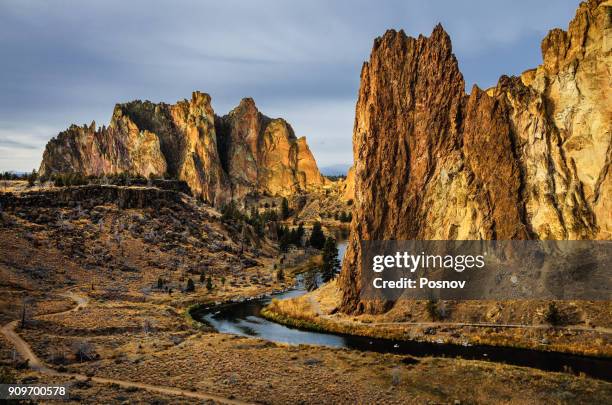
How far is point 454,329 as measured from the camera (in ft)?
228

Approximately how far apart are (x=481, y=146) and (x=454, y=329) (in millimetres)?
28926

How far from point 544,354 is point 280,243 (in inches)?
4911

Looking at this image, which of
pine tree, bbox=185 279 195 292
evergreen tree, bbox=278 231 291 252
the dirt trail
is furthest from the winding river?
evergreen tree, bbox=278 231 291 252

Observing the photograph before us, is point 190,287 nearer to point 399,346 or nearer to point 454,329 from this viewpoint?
point 399,346

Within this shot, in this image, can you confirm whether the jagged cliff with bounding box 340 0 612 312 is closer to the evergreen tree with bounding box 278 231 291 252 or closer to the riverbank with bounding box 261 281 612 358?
the riverbank with bounding box 261 281 612 358

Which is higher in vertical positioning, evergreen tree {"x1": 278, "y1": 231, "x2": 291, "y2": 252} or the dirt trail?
evergreen tree {"x1": 278, "y1": 231, "x2": 291, "y2": 252}

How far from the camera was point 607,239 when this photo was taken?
68625mm

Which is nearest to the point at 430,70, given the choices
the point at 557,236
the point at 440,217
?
the point at 440,217

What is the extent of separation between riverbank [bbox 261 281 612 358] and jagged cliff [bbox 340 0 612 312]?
4.34 metres

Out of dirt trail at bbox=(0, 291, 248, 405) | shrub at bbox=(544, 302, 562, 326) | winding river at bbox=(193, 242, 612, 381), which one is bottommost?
Answer: dirt trail at bbox=(0, 291, 248, 405)

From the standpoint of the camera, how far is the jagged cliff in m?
72.1

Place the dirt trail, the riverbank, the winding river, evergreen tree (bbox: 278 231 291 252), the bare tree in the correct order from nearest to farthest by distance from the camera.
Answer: the dirt trail → the winding river → the bare tree → the riverbank → evergreen tree (bbox: 278 231 291 252)

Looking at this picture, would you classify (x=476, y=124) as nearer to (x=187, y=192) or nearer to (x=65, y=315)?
(x=65, y=315)

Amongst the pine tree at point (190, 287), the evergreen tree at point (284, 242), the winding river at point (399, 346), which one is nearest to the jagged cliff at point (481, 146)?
the winding river at point (399, 346)
